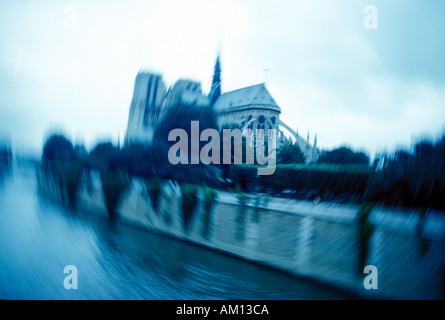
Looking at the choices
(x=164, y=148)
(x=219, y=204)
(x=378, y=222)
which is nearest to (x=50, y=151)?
(x=164, y=148)

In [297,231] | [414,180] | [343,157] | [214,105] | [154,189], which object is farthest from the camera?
[154,189]

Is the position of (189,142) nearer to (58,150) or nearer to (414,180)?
(58,150)

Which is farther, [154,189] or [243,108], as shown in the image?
[154,189]

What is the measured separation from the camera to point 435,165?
2047 millimetres

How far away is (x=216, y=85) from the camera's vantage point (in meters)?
2.38

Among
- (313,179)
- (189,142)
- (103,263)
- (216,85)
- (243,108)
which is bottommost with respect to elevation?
(103,263)

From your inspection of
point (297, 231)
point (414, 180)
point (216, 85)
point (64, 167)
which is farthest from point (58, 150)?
point (414, 180)

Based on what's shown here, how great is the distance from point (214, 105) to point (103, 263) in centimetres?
228

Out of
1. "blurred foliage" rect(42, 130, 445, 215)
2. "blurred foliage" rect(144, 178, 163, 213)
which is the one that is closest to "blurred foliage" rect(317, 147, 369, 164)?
"blurred foliage" rect(42, 130, 445, 215)

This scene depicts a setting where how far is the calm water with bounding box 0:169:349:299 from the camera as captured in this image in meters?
2.14

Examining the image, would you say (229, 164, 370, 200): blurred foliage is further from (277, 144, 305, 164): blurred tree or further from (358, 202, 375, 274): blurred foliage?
(358, 202, 375, 274): blurred foliage

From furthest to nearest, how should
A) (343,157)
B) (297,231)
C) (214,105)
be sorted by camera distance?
1. (214,105)
2. (297,231)
3. (343,157)
